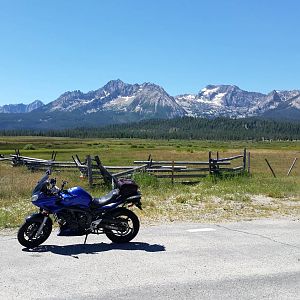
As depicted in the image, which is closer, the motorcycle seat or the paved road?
the paved road

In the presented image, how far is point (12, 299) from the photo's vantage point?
562 centimetres

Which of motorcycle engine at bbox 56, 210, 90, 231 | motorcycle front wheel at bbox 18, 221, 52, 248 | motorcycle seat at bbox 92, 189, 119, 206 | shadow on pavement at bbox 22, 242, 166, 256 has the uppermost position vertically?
motorcycle seat at bbox 92, 189, 119, 206

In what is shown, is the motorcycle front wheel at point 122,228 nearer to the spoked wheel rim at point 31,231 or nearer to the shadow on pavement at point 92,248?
the shadow on pavement at point 92,248

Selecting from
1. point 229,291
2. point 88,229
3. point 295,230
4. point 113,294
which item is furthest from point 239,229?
point 113,294

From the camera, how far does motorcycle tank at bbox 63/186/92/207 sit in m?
8.41

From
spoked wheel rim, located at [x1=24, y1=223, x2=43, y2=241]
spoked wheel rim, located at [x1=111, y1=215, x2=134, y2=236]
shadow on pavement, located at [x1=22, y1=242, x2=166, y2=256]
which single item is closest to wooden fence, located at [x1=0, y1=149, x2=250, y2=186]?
spoked wheel rim, located at [x1=111, y1=215, x2=134, y2=236]

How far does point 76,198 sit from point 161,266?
2272mm

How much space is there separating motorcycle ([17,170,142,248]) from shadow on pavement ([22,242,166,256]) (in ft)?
0.63

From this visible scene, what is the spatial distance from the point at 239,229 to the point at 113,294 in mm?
5098

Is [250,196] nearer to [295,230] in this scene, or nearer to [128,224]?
[295,230]

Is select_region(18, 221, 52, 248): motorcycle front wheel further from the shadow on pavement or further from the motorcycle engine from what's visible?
the motorcycle engine

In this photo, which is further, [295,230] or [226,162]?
[226,162]

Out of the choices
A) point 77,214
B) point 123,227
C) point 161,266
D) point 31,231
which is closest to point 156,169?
point 123,227

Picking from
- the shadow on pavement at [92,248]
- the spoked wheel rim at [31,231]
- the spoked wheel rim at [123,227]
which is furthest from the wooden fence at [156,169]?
the spoked wheel rim at [31,231]
